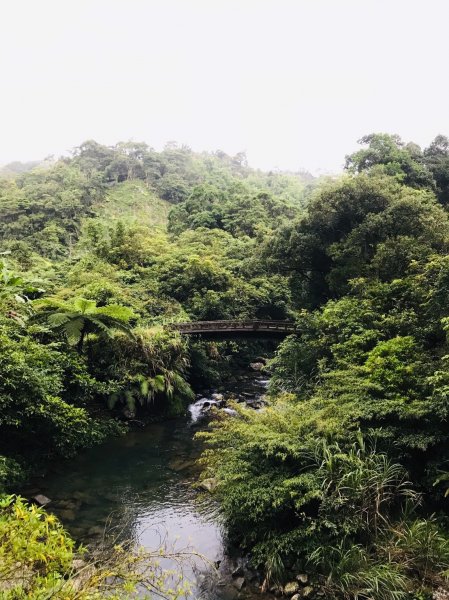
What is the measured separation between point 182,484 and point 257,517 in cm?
389

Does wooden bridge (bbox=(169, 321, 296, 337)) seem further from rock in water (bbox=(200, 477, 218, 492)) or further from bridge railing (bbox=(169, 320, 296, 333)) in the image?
rock in water (bbox=(200, 477, 218, 492))

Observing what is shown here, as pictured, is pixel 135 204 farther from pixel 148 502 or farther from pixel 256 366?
pixel 148 502

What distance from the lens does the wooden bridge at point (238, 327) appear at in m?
18.8

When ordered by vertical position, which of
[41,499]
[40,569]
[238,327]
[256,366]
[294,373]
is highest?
[40,569]

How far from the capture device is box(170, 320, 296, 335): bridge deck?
61.3 ft

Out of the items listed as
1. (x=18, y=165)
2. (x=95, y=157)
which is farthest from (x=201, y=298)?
(x=18, y=165)

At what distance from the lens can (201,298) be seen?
22531 millimetres

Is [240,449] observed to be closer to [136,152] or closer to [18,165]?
[136,152]

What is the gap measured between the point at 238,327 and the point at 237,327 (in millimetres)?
43

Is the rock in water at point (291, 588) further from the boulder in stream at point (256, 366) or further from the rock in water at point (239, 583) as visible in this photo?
the boulder in stream at point (256, 366)

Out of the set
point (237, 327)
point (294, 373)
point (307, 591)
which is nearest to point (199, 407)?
point (237, 327)

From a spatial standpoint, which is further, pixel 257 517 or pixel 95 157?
pixel 95 157

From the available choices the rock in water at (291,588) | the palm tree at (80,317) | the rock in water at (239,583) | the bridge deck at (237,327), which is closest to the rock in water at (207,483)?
the rock in water at (239,583)

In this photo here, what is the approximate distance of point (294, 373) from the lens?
576 inches
